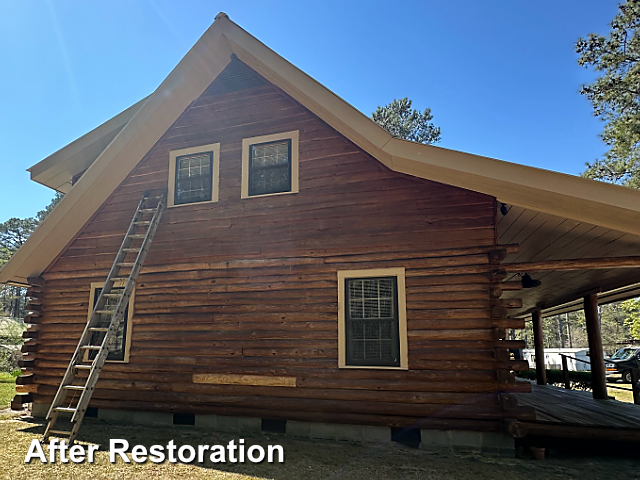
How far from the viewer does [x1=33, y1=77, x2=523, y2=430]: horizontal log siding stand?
7.00 meters

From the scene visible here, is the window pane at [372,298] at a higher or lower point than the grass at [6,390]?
higher

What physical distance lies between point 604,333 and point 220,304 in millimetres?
64502

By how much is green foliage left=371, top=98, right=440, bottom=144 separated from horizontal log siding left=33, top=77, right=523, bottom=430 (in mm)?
20839

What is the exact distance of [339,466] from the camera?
5984mm

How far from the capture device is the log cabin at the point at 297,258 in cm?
685

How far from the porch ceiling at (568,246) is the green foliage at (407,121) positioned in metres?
18.6

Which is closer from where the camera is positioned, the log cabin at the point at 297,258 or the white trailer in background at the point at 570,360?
the log cabin at the point at 297,258

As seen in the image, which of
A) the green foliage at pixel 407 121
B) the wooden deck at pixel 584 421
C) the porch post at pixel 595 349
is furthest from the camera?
the green foliage at pixel 407 121

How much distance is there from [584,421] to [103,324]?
352 inches

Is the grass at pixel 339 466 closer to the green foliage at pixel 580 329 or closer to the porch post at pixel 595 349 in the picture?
the porch post at pixel 595 349

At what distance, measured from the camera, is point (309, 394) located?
744cm

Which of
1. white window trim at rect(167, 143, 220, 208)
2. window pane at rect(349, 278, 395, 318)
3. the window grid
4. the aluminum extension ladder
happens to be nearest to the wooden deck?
the window grid

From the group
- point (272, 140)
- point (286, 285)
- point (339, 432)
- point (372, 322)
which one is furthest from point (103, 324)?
point (372, 322)

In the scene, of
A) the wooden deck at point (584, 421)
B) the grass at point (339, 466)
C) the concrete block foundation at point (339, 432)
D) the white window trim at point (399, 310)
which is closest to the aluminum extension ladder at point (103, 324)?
the grass at point (339, 466)
